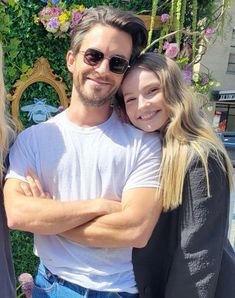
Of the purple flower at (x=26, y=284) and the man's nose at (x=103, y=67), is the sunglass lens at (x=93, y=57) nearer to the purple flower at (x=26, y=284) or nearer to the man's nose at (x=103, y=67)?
the man's nose at (x=103, y=67)

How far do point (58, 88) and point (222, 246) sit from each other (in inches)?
74.8

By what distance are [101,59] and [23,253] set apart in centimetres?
203

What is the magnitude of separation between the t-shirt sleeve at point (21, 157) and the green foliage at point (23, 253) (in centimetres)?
156

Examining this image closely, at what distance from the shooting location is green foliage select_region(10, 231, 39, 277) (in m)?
3.40

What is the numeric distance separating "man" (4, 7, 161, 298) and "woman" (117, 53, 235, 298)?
0.20ft

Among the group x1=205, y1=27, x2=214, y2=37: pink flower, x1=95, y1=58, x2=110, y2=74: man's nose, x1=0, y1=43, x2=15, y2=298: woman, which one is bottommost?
x1=0, y1=43, x2=15, y2=298: woman

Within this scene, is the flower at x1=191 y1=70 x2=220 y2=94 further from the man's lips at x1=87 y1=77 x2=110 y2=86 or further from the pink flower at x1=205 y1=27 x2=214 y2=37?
the man's lips at x1=87 y1=77 x2=110 y2=86

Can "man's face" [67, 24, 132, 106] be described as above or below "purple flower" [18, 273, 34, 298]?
above

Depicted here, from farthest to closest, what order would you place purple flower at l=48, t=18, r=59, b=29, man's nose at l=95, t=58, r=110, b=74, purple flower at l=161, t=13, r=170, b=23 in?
purple flower at l=161, t=13, r=170, b=23 < purple flower at l=48, t=18, r=59, b=29 < man's nose at l=95, t=58, r=110, b=74

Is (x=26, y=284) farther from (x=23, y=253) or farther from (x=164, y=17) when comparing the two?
(x=164, y=17)

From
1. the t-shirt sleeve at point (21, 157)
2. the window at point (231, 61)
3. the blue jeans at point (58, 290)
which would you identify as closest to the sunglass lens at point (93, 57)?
the t-shirt sleeve at point (21, 157)

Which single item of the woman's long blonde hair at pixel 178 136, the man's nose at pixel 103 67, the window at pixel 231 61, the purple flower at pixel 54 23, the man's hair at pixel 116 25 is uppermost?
the window at pixel 231 61

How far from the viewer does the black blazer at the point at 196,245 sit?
1812 millimetres

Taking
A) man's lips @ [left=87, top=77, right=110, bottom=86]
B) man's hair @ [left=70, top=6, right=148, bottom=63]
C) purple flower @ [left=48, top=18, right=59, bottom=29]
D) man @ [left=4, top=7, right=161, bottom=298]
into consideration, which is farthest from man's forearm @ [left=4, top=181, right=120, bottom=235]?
purple flower @ [left=48, top=18, right=59, bottom=29]
